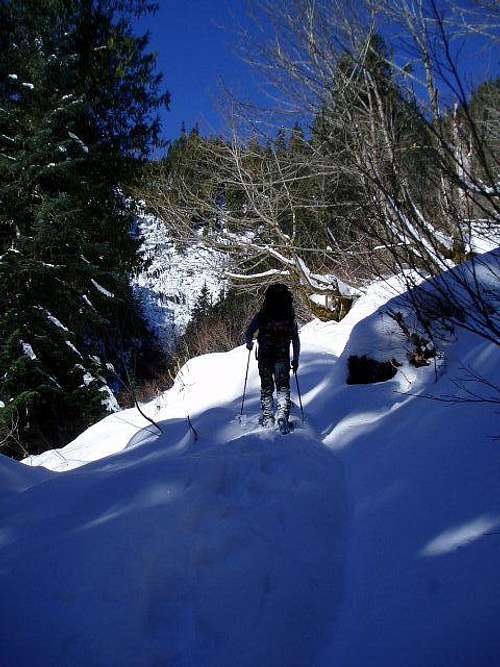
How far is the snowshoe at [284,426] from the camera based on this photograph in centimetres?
477

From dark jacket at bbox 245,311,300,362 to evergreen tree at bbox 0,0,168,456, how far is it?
540 centimetres

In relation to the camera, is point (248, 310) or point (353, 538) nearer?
point (353, 538)

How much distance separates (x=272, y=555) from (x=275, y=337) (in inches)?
120

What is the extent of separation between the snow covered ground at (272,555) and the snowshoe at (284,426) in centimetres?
66

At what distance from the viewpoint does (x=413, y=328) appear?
18.0 ft

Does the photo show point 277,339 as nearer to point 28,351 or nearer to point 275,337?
point 275,337

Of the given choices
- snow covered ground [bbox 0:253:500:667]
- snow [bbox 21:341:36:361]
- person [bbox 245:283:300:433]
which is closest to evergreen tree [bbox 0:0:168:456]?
snow [bbox 21:341:36:361]

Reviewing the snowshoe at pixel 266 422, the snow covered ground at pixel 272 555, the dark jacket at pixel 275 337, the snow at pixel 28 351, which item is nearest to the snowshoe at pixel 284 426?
the snowshoe at pixel 266 422

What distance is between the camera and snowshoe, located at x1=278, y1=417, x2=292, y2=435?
15.7ft

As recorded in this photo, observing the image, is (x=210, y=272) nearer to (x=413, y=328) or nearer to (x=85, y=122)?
(x=85, y=122)

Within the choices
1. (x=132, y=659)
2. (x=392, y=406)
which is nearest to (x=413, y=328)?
(x=392, y=406)

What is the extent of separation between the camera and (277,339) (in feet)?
17.3

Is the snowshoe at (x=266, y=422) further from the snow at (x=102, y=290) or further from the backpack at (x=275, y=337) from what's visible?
the snow at (x=102, y=290)

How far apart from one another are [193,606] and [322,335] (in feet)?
28.5
